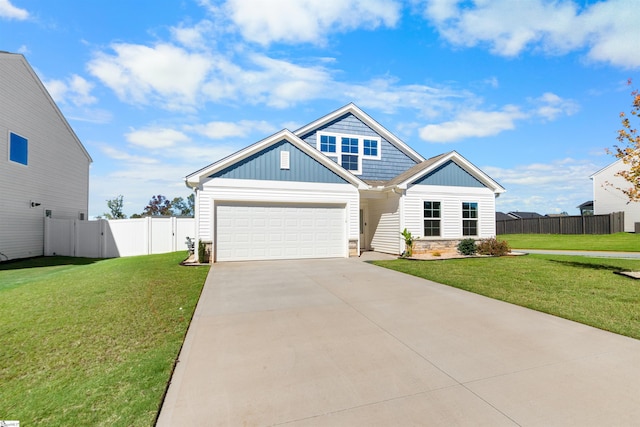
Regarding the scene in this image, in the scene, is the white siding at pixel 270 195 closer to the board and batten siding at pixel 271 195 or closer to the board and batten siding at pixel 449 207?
the board and batten siding at pixel 271 195

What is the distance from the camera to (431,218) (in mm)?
14484

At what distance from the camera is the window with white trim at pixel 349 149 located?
1638 centimetres

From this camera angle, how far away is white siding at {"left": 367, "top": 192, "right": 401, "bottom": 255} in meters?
14.4

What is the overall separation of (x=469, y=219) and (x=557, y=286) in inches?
323

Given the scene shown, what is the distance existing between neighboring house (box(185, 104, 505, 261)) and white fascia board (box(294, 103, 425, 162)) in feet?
0.19

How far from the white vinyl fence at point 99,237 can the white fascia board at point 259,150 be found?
6132 millimetres

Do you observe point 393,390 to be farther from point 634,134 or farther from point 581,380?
point 634,134

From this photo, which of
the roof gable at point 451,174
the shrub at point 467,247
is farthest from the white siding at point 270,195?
the shrub at point 467,247

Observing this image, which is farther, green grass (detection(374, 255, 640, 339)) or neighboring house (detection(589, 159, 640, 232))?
neighboring house (detection(589, 159, 640, 232))

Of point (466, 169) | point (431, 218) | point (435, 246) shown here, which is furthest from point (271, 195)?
point (466, 169)

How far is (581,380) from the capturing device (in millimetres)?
2953

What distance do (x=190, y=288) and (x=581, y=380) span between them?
23.6 feet

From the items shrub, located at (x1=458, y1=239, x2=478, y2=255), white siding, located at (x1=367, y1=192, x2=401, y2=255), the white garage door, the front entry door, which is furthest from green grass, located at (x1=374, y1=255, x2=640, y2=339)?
the front entry door

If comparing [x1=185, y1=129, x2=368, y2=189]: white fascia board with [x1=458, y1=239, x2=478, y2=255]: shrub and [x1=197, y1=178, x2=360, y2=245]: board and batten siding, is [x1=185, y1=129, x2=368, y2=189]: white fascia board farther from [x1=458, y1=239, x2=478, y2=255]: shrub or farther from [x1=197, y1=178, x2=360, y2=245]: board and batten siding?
[x1=458, y1=239, x2=478, y2=255]: shrub
